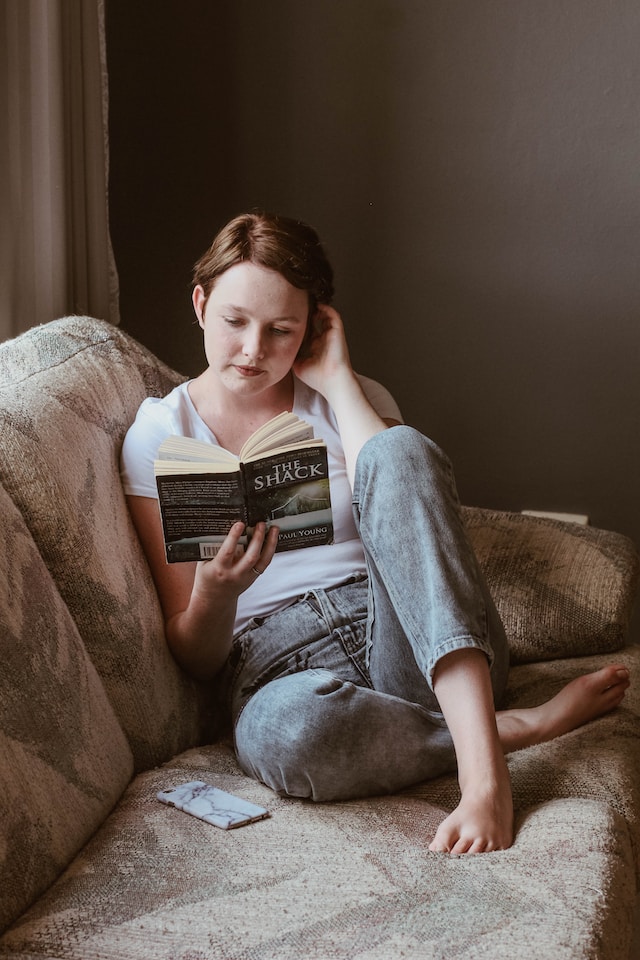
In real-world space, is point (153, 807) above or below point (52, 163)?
below

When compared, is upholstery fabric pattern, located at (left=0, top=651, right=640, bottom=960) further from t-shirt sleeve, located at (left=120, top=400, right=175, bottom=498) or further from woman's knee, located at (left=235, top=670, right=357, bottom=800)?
t-shirt sleeve, located at (left=120, top=400, right=175, bottom=498)

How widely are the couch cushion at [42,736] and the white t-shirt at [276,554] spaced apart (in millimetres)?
302

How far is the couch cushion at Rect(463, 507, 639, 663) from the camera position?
1729mm

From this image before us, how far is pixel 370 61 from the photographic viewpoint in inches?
90.8

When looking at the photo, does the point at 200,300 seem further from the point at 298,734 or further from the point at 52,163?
the point at 298,734

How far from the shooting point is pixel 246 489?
1.26 m

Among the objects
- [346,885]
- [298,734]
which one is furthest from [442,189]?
[346,885]

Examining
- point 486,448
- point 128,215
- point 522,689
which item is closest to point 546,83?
point 486,448

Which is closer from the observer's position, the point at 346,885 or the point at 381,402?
the point at 346,885

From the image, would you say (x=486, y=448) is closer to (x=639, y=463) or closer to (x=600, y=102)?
(x=639, y=463)

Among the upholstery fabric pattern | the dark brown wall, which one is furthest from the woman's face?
the dark brown wall

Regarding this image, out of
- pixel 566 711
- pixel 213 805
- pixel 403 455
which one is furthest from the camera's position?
pixel 566 711

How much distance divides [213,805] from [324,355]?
2.60 ft

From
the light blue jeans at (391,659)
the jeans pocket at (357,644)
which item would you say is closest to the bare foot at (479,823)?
the light blue jeans at (391,659)
